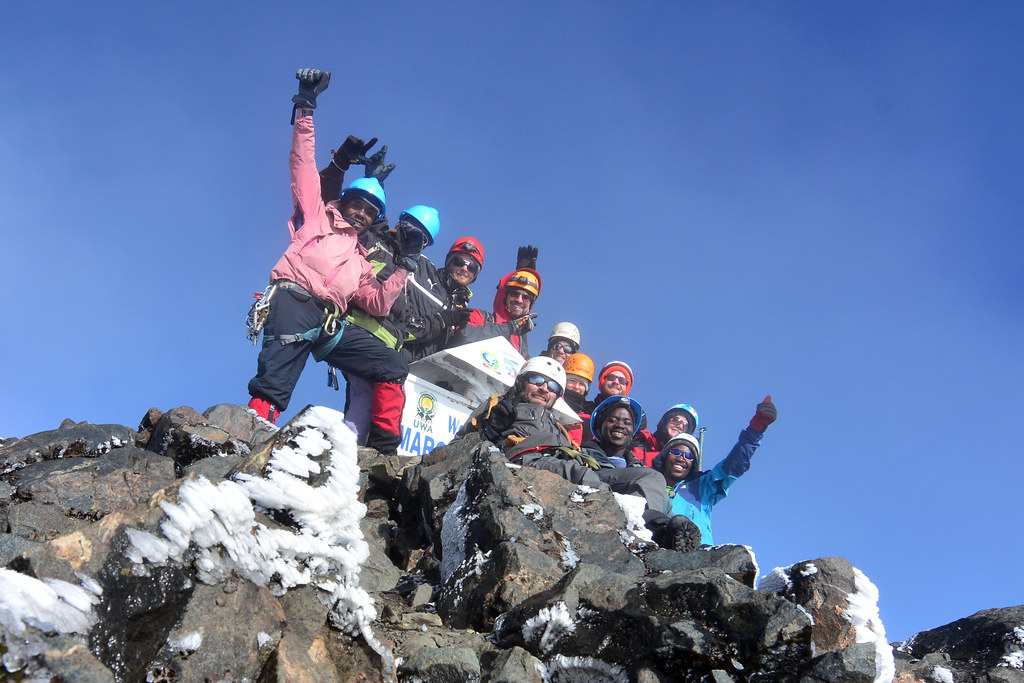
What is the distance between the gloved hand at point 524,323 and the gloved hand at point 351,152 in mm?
4186

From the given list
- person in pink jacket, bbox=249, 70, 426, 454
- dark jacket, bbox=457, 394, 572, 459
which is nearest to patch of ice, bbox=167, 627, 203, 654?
dark jacket, bbox=457, 394, 572, 459

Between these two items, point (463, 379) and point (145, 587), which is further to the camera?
point (463, 379)

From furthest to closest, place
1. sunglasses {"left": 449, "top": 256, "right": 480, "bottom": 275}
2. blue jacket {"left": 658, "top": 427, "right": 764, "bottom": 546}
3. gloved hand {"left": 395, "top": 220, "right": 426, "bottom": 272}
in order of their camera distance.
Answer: sunglasses {"left": 449, "top": 256, "right": 480, "bottom": 275} < blue jacket {"left": 658, "top": 427, "right": 764, "bottom": 546} < gloved hand {"left": 395, "top": 220, "right": 426, "bottom": 272}

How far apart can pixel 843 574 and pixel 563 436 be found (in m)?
4.20

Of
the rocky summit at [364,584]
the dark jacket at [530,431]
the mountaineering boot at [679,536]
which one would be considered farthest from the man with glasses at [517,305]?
the mountaineering boot at [679,536]

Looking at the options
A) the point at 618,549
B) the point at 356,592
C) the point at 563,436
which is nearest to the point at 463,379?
the point at 563,436

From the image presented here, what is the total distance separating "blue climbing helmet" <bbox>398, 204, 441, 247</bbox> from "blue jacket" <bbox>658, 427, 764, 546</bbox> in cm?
520

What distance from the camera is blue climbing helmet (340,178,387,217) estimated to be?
9609 mm

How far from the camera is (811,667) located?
3.43 meters

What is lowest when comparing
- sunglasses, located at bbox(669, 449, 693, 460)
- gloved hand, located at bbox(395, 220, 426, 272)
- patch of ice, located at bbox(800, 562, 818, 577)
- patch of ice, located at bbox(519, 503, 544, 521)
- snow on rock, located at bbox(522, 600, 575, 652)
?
snow on rock, located at bbox(522, 600, 575, 652)

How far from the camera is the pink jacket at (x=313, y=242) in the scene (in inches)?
335

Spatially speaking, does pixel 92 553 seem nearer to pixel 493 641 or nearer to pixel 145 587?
pixel 145 587

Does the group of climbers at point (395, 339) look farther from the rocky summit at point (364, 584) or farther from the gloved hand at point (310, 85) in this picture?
the rocky summit at point (364, 584)

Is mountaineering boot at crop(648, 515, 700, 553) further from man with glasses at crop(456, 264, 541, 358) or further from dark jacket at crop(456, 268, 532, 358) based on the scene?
man with glasses at crop(456, 264, 541, 358)
